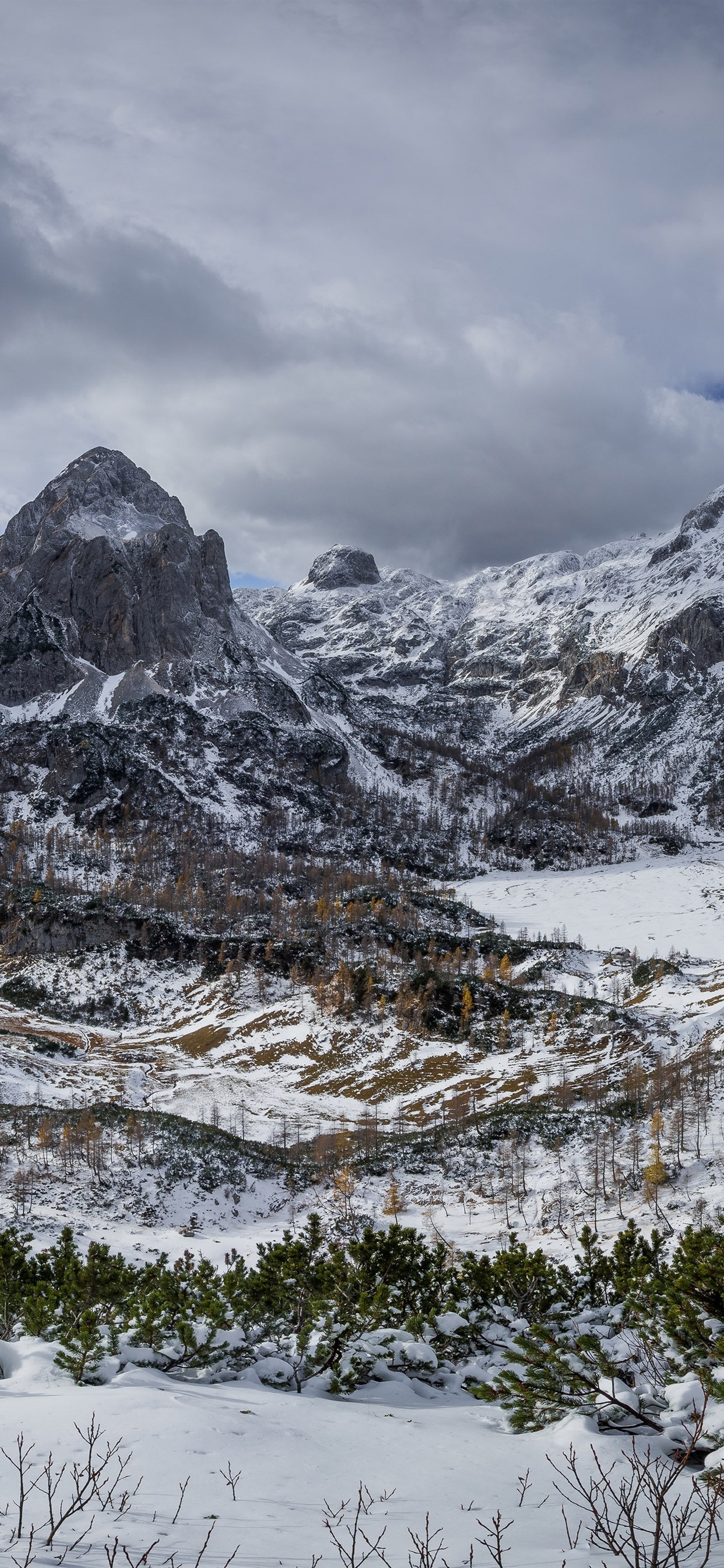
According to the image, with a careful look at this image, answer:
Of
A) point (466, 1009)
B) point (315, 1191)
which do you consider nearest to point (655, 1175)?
point (315, 1191)

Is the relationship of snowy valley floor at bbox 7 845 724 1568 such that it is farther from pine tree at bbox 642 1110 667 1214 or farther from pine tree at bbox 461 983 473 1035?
pine tree at bbox 461 983 473 1035

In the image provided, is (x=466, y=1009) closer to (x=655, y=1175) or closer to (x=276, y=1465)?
(x=655, y=1175)

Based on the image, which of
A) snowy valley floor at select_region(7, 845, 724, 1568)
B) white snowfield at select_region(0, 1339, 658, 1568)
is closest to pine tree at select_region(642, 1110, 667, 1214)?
snowy valley floor at select_region(7, 845, 724, 1568)

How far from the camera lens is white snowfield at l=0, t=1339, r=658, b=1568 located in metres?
6.29

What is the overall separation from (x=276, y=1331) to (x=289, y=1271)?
6.74 feet

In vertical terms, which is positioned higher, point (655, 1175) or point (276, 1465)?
point (276, 1465)

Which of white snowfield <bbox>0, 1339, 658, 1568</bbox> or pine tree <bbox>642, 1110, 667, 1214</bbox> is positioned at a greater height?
white snowfield <bbox>0, 1339, 658, 1568</bbox>

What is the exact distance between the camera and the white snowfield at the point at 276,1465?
20.6 feet

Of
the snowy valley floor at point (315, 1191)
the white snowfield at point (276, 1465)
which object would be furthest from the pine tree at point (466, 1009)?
the white snowfield at point (276, 1465)

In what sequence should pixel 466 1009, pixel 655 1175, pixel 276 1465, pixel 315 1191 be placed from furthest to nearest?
1. pixel 466 1009
2. pixel 315 1191
3. pixel 655 1175
4. pixel 276 1465

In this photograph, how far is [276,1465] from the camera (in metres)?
7.99

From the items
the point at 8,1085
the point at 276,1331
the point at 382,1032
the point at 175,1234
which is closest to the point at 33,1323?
the point at 276,1331

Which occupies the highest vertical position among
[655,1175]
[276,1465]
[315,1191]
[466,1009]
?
[466,1009]

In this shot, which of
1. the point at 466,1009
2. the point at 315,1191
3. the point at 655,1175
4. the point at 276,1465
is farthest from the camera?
the point at 466,1009
